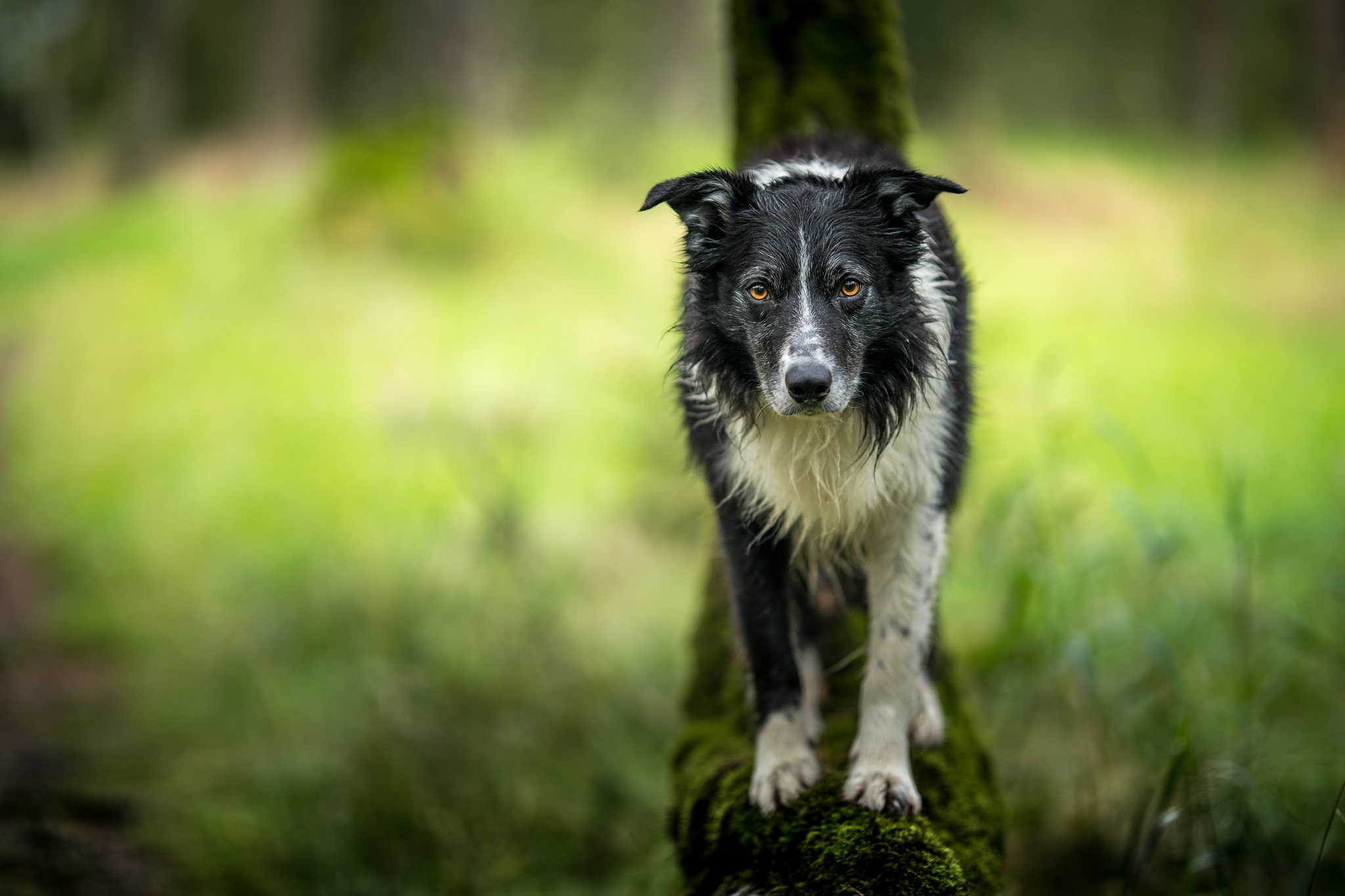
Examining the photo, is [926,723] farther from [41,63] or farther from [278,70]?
[41,63]

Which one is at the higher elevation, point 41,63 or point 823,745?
point 41,63

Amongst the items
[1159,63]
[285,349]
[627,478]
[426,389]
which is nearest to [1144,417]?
[627,478]

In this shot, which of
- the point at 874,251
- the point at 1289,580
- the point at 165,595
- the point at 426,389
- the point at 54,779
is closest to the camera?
the point at 874,251

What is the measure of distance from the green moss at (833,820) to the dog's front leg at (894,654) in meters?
0.08

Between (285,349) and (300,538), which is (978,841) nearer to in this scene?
(300,538)

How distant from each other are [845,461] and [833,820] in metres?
1.01

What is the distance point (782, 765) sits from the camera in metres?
2.78

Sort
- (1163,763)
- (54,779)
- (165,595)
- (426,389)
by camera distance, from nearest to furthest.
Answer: (1163,763) → (54,779) → (165,595) → (426,389)

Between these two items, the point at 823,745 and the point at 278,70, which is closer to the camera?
the point at 823,745

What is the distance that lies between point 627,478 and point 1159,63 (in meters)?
14.3

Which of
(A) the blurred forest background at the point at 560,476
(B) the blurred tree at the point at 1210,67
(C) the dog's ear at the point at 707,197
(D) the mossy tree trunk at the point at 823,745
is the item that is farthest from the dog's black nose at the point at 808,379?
(B) the blurred tree at the point at 1210,67

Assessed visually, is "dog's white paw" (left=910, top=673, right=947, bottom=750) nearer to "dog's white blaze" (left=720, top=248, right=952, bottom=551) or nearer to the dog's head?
"dog's white blaze" (left=720, top=248, right=952, bottom=551)

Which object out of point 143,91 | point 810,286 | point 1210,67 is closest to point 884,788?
point 810,286

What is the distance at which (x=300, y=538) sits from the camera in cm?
691
